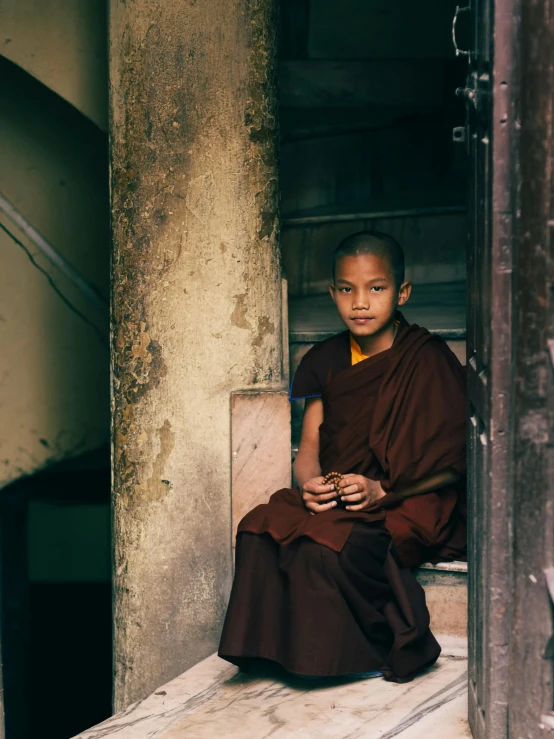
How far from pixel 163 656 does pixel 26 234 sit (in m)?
2.13

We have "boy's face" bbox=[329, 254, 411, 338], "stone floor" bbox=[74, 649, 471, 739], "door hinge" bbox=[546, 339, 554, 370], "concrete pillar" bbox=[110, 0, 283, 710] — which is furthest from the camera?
"concrete pillar" bbox=[110, 0, 283, 710]

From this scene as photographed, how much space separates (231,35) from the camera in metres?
3.46

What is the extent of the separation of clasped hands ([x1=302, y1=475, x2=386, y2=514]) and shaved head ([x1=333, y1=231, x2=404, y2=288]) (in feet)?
2.14

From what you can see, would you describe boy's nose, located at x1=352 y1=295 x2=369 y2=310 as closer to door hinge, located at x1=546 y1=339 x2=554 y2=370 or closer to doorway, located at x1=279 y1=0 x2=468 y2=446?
door hinge, located at x1=546 y1=339 x2=554 y2=370

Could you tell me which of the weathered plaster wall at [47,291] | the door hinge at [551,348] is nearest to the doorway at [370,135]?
the weathered plaster wall at [47,291]

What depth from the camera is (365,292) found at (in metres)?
3.21

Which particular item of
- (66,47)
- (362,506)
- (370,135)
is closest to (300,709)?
(362,506)

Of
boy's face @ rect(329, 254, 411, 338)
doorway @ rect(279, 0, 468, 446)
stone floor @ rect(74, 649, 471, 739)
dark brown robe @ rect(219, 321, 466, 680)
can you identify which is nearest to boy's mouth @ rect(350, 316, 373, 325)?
boy's face @ rect(329, 254, 411, 338)

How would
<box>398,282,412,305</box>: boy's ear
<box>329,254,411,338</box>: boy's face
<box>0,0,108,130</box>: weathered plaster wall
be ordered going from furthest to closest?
1. <box>0,0,108,130</box>: weathered plaster wall
2. <box>398,282,412,305</box>: boy's ear
3. <box>329,254,411,338</box>: boy's face

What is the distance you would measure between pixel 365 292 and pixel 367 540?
30.2 inches

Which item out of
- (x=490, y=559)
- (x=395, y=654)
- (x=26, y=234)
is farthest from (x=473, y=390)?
(x=26, y=234)

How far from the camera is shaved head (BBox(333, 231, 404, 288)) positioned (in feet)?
10.5

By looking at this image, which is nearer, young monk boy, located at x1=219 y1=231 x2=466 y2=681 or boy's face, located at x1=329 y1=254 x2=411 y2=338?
young monk boy, located at x1=219 y1=231 x2=466 y2=681

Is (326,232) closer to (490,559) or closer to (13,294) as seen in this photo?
(13,294)
